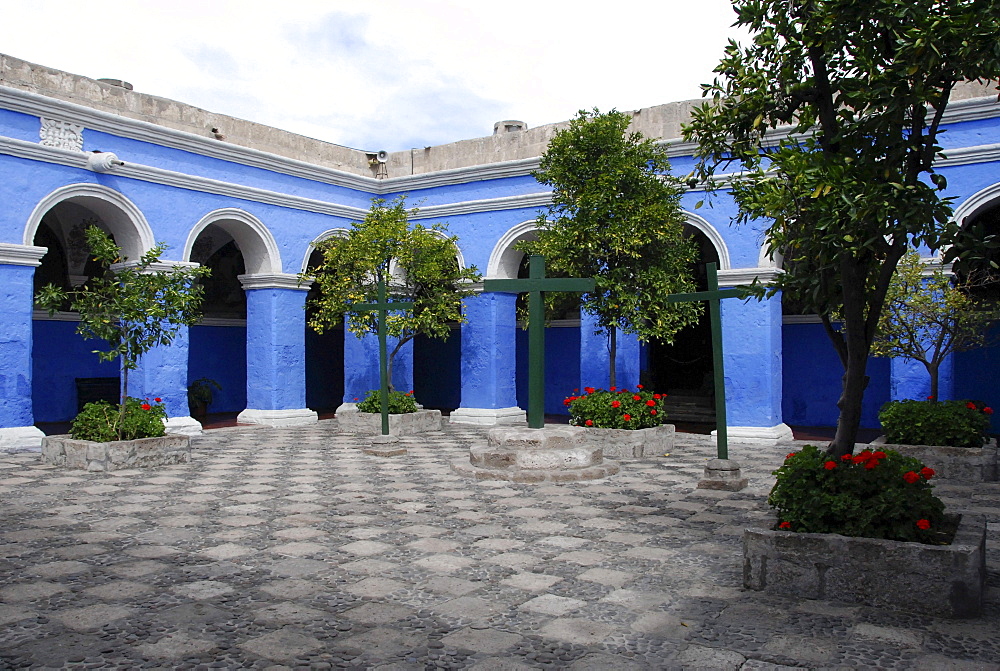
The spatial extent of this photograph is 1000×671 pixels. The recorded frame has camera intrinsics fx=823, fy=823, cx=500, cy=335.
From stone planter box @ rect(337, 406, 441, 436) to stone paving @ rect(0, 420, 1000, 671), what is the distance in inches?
178

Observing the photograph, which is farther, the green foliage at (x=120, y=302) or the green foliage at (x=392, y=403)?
the green foliage at (x=392, y=403)

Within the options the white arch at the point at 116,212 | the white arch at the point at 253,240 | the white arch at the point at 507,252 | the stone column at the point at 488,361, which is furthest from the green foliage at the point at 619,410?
the white arch at the point at 116,212

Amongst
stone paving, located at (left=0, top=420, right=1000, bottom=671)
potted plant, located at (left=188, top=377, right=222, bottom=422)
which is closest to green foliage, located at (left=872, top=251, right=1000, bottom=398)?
stone paving, located at (left=0, top=420, right=1000, bottom=671)

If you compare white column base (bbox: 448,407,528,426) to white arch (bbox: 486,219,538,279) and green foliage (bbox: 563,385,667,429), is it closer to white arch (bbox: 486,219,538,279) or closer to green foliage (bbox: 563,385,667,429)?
white arch (bbox: 486,219,538,279)

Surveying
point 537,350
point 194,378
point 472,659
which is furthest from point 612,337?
point 194,378

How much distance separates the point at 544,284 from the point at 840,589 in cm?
463

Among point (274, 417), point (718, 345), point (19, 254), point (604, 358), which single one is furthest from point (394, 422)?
point (718, 345)

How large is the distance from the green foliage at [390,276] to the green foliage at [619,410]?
2.93m

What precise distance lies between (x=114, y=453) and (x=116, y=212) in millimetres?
4511

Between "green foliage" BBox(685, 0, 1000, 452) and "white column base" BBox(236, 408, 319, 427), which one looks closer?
"green foliage" BBox(685, 0, 1000, 452)

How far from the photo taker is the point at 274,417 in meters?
13.5

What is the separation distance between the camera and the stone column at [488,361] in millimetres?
14312

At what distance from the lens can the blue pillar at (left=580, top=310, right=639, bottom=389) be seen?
1299cm

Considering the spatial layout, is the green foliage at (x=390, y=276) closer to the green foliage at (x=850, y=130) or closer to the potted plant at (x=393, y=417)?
the potted plant at (x=393, y=417)
